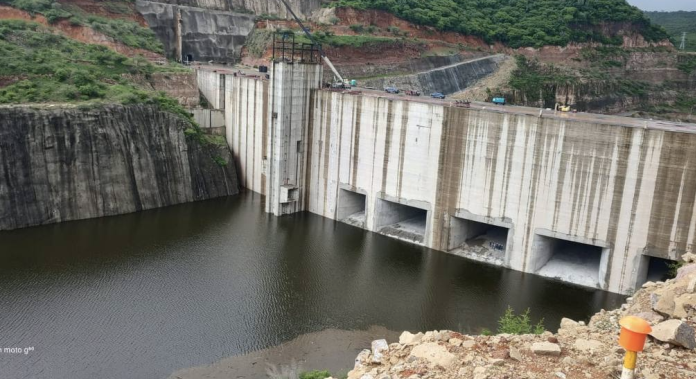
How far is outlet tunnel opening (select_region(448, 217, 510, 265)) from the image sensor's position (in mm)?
35094

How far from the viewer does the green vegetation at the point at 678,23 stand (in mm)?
125875

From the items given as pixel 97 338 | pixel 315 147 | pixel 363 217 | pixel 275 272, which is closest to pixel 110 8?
pixel 315 147

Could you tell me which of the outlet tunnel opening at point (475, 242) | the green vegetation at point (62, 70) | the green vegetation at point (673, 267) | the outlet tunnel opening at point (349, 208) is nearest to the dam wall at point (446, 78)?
the outlet tunnel opening at point (349, 208)

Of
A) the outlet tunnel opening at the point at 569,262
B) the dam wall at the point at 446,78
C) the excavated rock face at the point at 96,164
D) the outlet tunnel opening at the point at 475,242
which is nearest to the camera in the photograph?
the outlet tunnel opening at the point at 569,262

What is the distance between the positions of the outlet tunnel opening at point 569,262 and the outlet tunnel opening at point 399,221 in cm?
713

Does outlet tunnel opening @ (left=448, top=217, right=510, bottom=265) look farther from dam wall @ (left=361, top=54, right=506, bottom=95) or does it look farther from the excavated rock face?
dam wall @ (left=361, top=54, right=506, bottom=95)

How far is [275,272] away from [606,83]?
2460 inches

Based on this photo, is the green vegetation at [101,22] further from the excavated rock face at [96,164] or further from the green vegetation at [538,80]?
the green vegetation at [538,80]

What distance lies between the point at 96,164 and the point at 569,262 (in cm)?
2865

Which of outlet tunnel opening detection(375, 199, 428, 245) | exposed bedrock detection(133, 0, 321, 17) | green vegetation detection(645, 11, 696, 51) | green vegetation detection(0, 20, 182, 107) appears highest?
green vegetation detection(645, 11, 696, 51)

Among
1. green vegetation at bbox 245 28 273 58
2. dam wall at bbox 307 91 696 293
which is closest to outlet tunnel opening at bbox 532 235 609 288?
dam wall at bbox 307 91 696 293

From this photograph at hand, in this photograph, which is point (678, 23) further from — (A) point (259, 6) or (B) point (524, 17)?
(A) point (259, 6)

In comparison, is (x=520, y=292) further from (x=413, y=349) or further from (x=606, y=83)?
(x=606, y=83)

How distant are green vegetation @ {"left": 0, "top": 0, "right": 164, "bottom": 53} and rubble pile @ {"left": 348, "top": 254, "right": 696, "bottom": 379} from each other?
4959cm
